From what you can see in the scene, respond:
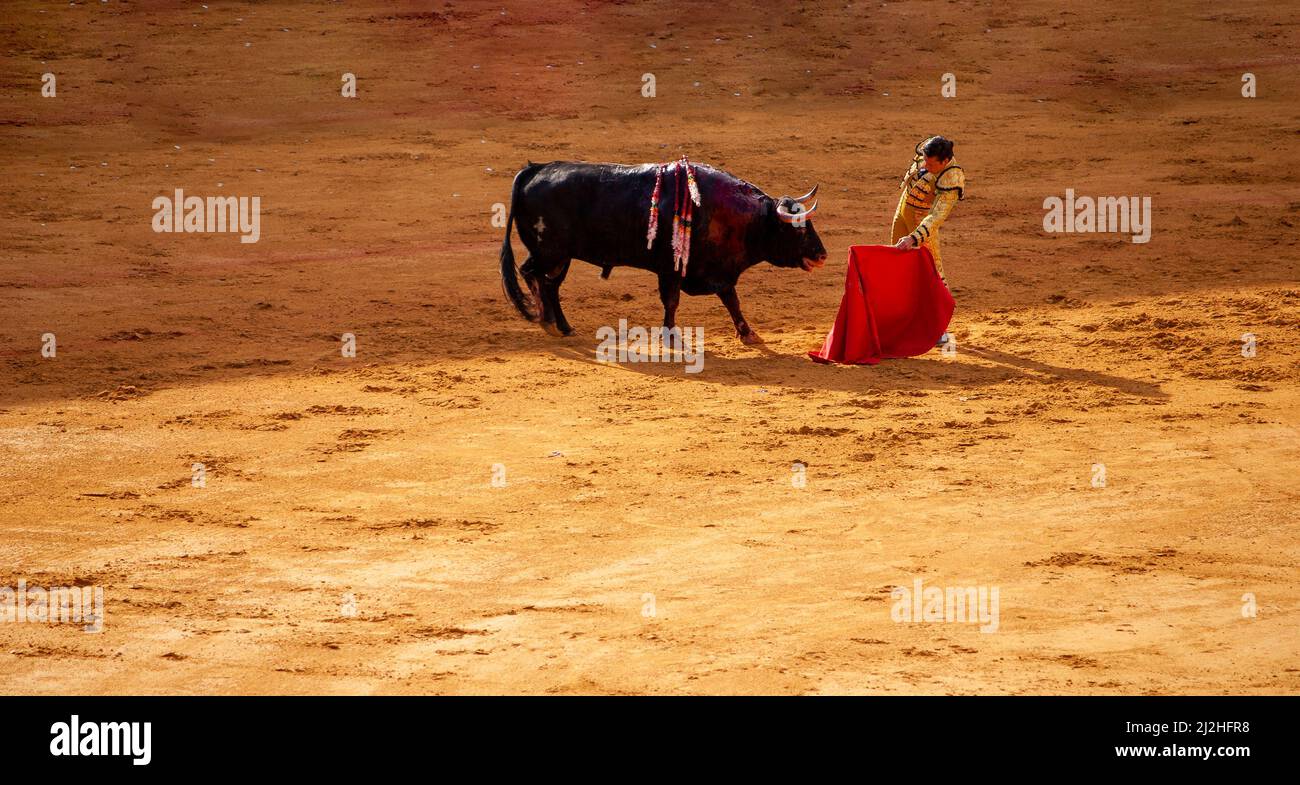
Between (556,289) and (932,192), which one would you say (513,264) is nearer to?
(556,289)

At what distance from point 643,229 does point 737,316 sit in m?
1.09

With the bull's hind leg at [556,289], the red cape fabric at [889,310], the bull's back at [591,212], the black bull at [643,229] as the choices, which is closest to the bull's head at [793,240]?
the black bull at [643,229]

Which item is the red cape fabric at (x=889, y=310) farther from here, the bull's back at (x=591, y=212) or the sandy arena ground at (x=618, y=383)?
the bull's back at (x=591, y=212)

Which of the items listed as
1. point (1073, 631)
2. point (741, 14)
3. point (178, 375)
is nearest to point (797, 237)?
point (178, 375)

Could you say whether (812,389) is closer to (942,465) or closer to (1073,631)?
(942,465)

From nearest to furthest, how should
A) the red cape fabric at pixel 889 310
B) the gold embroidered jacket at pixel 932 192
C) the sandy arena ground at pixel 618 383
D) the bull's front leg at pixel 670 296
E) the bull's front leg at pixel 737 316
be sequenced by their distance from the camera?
the sandy arena ground at pixel 618 383, the gold embroidered jacket at pixel 932 192, the red cape fabric at pixel 889 310, the bull's front leg at pixel 670 296, the bull's front leg at pixel 737 316

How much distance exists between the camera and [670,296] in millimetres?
11250

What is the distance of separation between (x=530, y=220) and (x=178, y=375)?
3037 mm

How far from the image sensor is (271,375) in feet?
34.8

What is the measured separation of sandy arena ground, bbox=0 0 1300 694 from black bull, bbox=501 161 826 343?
2.01 feet

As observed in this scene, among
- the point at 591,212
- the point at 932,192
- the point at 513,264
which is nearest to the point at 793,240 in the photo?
the point at 932,192

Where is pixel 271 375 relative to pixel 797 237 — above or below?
below

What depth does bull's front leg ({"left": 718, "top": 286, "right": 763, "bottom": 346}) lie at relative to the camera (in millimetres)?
11320

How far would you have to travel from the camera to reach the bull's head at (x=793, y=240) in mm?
11336
